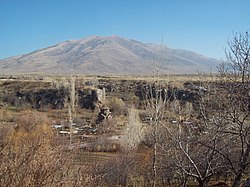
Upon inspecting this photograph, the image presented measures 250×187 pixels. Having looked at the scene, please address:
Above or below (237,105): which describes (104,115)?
below

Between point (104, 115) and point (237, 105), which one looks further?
point (104, 115)

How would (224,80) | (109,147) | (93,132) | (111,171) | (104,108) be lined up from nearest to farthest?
(224,80) → (111,171) → (109,147) → (93,132) → (104,108)

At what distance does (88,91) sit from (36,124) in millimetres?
23681

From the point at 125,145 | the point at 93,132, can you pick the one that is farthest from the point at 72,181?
the point at 93,132

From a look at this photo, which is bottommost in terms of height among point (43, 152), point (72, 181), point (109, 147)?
point (109, 147)

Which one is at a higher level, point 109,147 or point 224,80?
point 224,80

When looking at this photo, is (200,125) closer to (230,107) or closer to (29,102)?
(230,107)

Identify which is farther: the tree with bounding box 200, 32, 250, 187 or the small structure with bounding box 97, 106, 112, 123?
the small structure with bounding box 97, 106, 112, 123

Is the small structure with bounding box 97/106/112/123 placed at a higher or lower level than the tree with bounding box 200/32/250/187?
lower

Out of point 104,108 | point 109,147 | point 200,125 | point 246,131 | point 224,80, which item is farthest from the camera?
point 104,108

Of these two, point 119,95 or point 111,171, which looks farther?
point 119,95

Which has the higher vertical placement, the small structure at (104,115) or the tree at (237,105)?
the tree at (237,105)

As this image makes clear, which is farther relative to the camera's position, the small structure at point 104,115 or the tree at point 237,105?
the small structure at point 104,115

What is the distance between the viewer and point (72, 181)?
6.42 m
